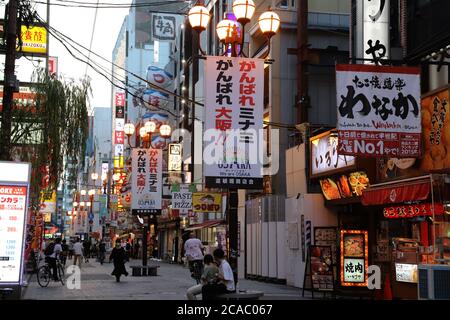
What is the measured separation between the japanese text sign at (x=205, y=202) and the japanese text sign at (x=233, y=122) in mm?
21376

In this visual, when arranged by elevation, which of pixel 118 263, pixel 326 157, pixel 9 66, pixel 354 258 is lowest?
pixel 118 263

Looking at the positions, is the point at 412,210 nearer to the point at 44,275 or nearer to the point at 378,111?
the point at 378,111

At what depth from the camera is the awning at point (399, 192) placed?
16.1 m

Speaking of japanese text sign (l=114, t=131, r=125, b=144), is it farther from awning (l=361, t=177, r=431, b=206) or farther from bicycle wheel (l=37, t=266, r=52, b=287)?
awning (l=361, t=177, r=431, b=206)

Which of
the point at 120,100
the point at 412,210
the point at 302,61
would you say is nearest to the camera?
the point at 412,210

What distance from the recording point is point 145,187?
1180 inches

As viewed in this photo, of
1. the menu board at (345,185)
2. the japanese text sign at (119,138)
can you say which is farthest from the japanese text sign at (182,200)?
the japanese text sign at (119,138)

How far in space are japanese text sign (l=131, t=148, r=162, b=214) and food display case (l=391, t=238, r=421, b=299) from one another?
43.6 feet

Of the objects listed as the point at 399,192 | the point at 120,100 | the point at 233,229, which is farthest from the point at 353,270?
the point at 120,100

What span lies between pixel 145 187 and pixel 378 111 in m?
16.6

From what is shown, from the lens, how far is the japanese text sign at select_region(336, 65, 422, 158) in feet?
49.1

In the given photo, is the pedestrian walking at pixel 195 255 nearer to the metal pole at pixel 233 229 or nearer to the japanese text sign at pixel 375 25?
the japanese text sign at pixel 375 25
